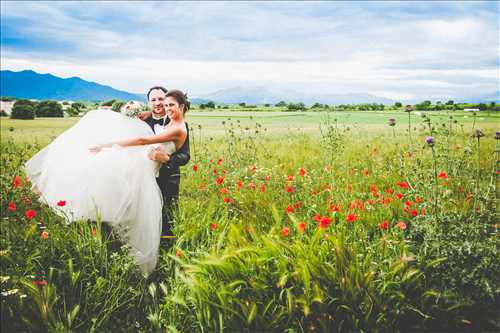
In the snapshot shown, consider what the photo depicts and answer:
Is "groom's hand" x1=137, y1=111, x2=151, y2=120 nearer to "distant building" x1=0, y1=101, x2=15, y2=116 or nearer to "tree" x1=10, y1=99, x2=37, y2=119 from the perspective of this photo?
"tree" x1=10, y1=99, x2=37, y2=119

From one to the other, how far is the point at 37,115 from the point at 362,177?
1652 cm

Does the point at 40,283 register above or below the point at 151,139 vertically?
below

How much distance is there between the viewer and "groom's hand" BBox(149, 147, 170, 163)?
4.36 metres

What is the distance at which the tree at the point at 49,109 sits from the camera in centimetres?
1764

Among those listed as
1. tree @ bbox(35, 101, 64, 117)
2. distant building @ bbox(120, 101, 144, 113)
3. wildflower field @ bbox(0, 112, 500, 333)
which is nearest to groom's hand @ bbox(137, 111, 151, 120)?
distant building @ bbox(120, 101, 144, 113)

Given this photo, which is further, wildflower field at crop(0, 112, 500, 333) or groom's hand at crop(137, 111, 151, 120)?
groom's hand at crop(137, 111, 151, 120)

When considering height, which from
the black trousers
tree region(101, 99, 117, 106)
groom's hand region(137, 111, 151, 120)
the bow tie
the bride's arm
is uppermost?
tree region(101, 99, 117, 106)

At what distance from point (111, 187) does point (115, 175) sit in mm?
137

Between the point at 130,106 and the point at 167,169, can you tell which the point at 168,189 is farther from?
the point at 130,106

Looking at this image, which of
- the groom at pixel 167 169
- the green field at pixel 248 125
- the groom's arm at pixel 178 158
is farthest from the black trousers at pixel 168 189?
the green field at pixel 248 125

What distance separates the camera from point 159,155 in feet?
14.4

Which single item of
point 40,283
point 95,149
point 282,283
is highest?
point 95,149

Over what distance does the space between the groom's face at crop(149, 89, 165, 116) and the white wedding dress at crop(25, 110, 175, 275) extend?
66cm

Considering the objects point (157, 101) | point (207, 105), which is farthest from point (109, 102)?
point (207, 105)
